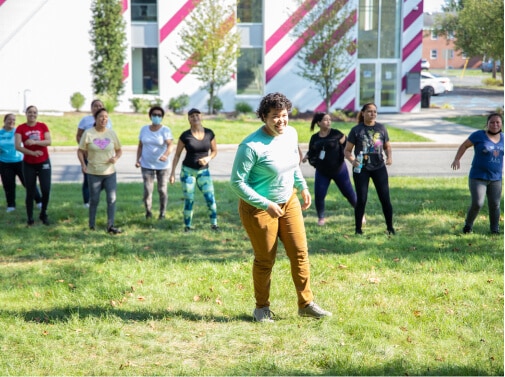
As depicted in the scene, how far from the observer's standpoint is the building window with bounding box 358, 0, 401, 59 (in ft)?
110

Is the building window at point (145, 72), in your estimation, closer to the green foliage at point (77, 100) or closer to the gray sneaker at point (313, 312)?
the green foliage at point (77, 100)

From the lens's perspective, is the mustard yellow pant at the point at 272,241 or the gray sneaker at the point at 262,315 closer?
the mustard yellow pant at the point at 272,241

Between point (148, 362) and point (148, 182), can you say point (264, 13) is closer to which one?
point (148, 182)

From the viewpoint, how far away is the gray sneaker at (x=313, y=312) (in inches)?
267

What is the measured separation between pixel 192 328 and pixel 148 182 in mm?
5359

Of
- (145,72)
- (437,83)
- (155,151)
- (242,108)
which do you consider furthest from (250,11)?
(155,151)

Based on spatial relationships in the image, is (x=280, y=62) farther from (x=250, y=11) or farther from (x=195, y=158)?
(x=195, y=158)

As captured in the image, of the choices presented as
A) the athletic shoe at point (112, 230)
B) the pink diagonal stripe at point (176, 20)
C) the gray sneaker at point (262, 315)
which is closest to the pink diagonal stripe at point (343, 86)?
the pink diagonal stripe at point (176, 20)

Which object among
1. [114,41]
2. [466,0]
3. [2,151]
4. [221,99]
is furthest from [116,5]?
[2,151]

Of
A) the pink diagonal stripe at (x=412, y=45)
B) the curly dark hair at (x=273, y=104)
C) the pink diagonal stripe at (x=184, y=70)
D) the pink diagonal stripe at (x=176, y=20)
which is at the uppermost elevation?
the pink diagonal stripe at (x=176, y=20)

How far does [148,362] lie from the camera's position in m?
5.82

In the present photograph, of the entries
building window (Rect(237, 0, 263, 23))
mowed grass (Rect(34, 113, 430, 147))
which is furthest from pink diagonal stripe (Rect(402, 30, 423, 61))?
mowed grass (Rect(34, 113, 430, 147))

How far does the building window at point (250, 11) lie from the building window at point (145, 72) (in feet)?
14.0

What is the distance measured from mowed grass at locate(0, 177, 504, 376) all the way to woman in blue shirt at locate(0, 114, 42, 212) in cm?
118
